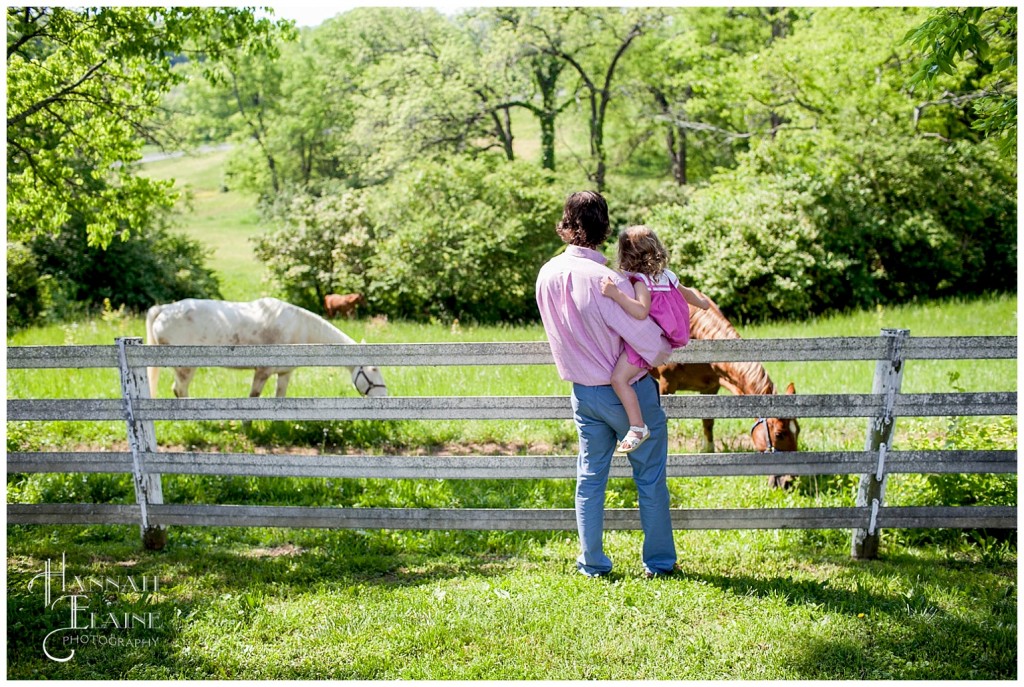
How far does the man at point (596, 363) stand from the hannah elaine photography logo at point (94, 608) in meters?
2.42

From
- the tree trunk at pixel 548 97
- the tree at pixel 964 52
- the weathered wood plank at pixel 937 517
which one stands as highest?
the tree trunk at pixel 548 97

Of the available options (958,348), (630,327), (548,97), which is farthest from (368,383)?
(548,97)

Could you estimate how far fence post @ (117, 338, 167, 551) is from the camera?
206 inches

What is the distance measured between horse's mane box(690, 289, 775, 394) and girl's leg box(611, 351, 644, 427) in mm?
2135

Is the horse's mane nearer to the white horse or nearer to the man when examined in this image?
the man

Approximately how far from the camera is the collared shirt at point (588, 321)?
4.32 metres

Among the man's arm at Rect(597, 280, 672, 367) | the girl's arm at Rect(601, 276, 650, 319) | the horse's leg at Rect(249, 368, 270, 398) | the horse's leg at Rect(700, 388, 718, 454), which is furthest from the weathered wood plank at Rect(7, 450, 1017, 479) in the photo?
the horse's leg at Rect(249, 368, 270, 398)

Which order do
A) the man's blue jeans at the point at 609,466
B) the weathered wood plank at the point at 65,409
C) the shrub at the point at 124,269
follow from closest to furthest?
the man's blue jeans at the point at 609,466 < the weathered wood plank at the point at 65,409 < the shrub at the point at 124,269

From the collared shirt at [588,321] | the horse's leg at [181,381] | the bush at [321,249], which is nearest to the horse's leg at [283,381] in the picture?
the horse's leg at [181,381]

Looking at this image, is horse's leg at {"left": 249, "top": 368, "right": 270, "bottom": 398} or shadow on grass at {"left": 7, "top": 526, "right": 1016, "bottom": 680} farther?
horse's leg at {"left": 249, "top": 368, "right": 270, "bottom": 398}

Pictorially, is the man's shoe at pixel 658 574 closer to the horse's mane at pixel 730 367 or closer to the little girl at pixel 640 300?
the little girl at pixel 640 300

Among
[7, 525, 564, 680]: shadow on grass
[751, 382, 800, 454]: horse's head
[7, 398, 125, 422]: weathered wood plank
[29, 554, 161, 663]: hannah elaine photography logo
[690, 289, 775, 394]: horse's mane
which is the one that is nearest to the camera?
[7, 525, 564, 680]: shadow on grass

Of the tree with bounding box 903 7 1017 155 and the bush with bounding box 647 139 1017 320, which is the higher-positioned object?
the tree with bounding box 903 7 1017 155

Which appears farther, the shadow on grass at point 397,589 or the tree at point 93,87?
the tree at point 93,87
